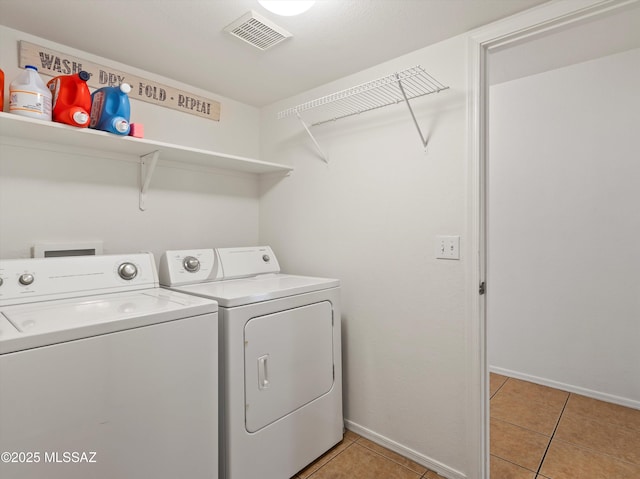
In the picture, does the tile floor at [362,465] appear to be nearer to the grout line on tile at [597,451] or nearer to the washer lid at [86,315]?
the grout line on tile at [597,451]

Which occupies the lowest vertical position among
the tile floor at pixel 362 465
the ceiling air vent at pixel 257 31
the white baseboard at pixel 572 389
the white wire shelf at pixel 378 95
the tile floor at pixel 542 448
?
the tile floor at pixel 362 465

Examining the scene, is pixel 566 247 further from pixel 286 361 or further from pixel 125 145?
pixel 125 145

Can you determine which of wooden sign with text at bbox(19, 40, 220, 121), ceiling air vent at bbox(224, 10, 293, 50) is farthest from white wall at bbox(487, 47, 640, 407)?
wooden sign with text at bbox(19, 40, 220, 121)

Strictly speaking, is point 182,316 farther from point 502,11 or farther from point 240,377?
point 502,11

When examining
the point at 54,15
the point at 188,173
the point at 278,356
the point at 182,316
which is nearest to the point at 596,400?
the point at 278,356

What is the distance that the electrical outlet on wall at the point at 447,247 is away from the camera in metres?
1.69

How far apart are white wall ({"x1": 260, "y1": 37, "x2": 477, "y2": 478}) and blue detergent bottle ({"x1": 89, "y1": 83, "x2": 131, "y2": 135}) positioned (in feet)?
3.60

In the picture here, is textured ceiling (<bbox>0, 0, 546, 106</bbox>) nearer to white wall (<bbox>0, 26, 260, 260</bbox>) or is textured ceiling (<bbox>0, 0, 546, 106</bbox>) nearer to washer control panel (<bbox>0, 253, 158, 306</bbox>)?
white wall (<bbox>0, 26, 260, 260</bbox>)

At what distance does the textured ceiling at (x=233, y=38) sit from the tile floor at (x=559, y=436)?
217cm

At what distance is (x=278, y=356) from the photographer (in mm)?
1626

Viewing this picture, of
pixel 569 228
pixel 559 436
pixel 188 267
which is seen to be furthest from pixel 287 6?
pixel 559 436

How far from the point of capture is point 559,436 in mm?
2037

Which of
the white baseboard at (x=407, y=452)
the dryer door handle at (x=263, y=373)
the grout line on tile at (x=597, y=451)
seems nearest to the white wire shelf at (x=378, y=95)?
the dryer door handle at (x=263, y=373)

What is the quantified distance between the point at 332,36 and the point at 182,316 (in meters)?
1.44
